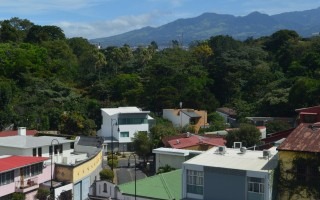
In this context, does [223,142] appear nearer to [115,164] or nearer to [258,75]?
[115,164]

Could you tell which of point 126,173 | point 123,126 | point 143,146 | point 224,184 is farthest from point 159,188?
point 123,126

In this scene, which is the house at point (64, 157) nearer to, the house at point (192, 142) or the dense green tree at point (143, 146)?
the dense green tree at point (143, 146)

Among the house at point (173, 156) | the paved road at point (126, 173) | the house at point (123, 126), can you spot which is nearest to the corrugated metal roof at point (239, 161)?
the house at point (173, 156)

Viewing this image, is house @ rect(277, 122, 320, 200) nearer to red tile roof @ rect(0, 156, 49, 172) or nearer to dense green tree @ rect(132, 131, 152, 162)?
red tile roof @ rect(0, 156, 49, 172)

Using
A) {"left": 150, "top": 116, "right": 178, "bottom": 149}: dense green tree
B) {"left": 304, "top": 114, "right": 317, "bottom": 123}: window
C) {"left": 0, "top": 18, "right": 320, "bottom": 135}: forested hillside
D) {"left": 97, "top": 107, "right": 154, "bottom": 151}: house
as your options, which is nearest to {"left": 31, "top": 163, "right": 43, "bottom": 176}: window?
{"left": 150, "top": 116, "right": 178, "bottom": 149}: dense green tree

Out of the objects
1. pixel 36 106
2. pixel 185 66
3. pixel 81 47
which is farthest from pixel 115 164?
pixel 81 47

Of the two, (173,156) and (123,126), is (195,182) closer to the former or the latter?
(173,156)

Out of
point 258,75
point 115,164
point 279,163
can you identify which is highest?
point 258,75

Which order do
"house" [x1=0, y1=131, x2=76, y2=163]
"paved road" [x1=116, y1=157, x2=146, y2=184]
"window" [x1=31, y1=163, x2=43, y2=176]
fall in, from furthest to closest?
"paved road" [x1=116, y1=157, x2=146, y2=184] < "house" [x1=0, y1=131, x2=76, y2=163] < "window" [x1=31, y1=163, x2=43, y2=176]
